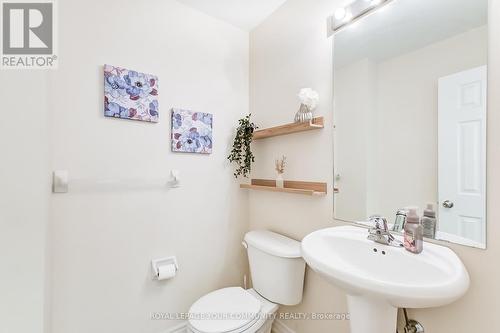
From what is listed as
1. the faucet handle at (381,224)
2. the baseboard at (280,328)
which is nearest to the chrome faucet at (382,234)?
the faucet handle at (381,224)

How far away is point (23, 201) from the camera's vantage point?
1021 millimetres

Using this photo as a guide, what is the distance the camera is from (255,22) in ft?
6.29

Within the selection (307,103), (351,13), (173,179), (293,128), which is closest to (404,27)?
(351,13)

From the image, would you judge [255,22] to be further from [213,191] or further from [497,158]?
[497,158]

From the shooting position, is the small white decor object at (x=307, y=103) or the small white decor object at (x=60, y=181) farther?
the small white decor object at (x=307, y=103)

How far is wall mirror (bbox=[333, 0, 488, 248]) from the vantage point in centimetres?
89

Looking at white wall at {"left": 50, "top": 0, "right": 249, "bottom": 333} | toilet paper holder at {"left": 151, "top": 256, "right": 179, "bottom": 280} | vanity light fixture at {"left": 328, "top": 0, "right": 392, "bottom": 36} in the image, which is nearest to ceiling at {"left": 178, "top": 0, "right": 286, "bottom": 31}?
white wall at {"left": 50, "top": 0, "right": 249, "bottom": 333}

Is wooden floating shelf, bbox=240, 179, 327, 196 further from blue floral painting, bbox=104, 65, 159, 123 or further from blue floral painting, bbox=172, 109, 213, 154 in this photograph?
blue floral painting, bbox=104, 65, 159, 123

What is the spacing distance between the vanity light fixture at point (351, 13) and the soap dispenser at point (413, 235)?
3.36 ft

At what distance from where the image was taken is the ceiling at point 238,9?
66.8 inches

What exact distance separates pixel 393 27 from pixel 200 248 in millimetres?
1785

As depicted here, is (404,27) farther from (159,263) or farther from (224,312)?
(159,263)

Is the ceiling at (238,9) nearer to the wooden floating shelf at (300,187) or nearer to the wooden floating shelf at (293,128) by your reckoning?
the wooden floating shelf at (293,128)

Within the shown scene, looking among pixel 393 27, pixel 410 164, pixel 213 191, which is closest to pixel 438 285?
pixel 410 164
